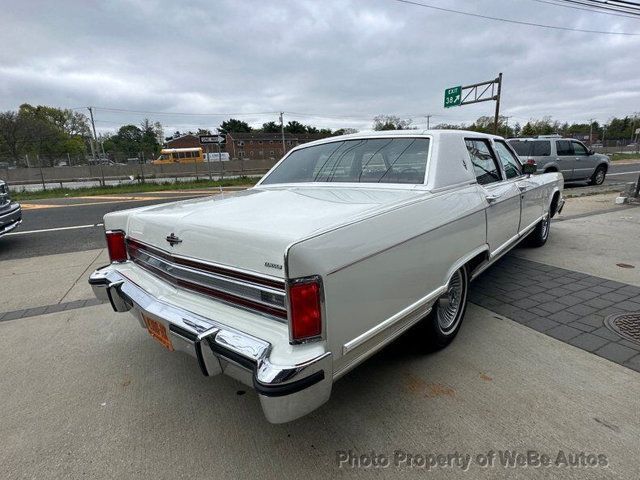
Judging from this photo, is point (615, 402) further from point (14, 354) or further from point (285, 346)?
point (14, 354)

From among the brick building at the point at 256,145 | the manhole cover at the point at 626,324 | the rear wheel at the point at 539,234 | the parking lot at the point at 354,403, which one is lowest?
the parking lot at the point at 354,403

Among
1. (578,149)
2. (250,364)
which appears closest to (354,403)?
(250,364)

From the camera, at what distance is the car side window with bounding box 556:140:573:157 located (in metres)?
12.7

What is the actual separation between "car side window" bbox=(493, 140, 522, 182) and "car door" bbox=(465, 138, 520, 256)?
385mm

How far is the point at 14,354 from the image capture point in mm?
3105

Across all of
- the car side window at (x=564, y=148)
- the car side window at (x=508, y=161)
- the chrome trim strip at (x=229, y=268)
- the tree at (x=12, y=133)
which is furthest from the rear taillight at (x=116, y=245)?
the tree at (x=12, y=133)

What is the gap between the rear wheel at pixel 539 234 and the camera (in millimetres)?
5426

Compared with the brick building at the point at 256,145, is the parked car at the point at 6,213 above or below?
below

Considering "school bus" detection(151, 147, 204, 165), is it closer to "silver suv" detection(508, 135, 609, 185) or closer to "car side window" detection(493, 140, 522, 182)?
"silver suv" detection(508, 135, 609, 185)

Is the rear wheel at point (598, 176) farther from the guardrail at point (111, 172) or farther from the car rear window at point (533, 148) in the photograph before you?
the guardrail at point (111, 172)

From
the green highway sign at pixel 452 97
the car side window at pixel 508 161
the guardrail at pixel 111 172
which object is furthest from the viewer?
the guardrail at pixel 111 172

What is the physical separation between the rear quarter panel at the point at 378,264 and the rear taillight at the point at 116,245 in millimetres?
1928

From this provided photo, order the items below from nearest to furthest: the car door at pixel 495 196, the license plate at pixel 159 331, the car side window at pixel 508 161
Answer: the license plate at pixel 159 331
the car door at pixel 495 196
the car side window at pixel 508 161

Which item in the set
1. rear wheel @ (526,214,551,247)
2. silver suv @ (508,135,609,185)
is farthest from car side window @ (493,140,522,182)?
silver suv @ (508,135,609,185)
